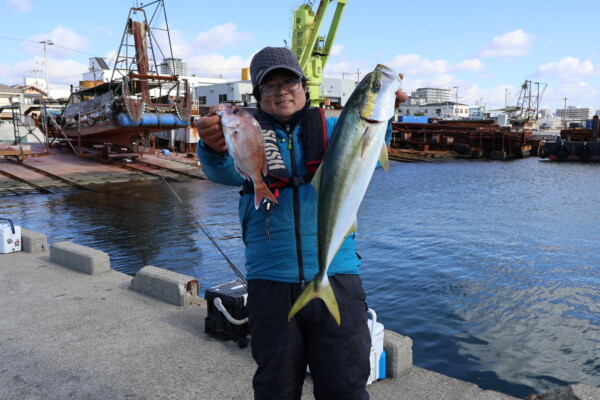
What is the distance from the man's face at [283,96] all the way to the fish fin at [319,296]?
100 centimetres

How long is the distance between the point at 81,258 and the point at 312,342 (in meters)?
6.55

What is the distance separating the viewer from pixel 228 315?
4.99 metres

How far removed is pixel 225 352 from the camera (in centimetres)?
493

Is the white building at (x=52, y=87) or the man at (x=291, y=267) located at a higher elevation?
the white building at (x=52, y=87)

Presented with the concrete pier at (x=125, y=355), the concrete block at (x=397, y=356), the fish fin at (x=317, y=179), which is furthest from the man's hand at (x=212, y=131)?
the concrete block at (x=397, y=356)

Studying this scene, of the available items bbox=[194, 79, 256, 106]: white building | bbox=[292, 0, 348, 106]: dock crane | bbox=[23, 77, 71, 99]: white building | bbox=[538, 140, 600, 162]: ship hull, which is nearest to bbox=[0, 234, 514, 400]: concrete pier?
bbox=[292, 0, 348, 106]: dock crane

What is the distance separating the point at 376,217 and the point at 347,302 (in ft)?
51.5

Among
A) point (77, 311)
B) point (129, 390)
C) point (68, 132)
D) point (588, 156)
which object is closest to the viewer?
point (129, 390)

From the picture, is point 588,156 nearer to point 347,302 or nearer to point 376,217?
point 376,217

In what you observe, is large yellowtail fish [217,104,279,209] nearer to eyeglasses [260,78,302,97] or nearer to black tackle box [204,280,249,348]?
eyeglasses [260,78,302,97]

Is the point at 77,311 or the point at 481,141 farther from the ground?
the point at 481,141

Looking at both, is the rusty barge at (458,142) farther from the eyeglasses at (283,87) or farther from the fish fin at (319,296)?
the fish fin at (319,296)

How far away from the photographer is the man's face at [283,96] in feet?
8.77

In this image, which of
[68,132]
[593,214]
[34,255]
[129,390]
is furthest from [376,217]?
[68,132]
